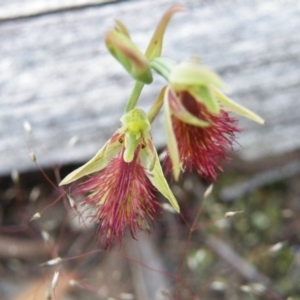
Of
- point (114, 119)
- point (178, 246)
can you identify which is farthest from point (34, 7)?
point (178, 246)

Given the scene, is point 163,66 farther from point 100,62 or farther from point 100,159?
point 100,62

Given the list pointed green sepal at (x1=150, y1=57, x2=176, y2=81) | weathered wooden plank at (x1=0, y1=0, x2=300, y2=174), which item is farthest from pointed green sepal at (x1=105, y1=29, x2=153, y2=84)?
weathered wooden plank at (x1=0, y1=0, x2=300, y2=174)

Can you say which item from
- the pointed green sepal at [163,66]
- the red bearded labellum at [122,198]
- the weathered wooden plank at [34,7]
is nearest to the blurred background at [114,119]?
the weathered wooden plank at [34,7]

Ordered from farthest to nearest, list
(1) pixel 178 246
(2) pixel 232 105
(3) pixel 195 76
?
1. (1) pixel 178 246
2. (2) pixel 232 105
3. (3) pixel 195 76

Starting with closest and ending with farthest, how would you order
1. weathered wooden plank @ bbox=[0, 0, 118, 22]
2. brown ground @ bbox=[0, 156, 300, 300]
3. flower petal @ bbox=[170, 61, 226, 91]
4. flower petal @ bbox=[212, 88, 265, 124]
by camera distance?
flower petal @ bbox=[170, 61, 226, 91], flower petal @ bbox=[212, 88, 265, 124], weathered wooden plank @ bbox=[0, 0, 118, 22], brown ground @ bbox=[0, 156, 300, 300]

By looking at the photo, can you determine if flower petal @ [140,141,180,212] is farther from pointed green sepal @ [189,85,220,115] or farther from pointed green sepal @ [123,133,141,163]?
pointed green sepal @ [189,85,220,115]

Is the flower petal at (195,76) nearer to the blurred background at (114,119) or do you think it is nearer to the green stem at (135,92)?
the green stem at (135,92)
